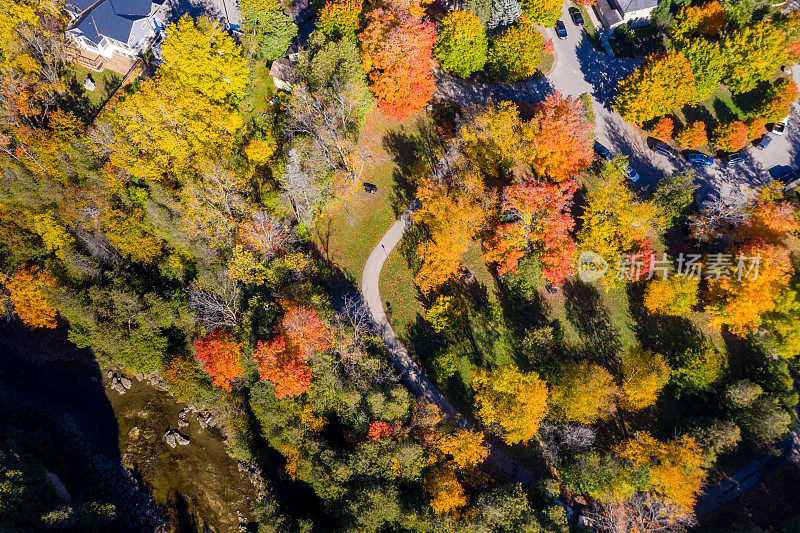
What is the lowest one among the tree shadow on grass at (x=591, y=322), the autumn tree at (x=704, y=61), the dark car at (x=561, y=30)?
the tree shadow on grass at (x=591, y=322)

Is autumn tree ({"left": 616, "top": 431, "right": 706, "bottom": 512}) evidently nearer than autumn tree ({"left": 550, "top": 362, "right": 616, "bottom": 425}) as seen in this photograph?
Yes

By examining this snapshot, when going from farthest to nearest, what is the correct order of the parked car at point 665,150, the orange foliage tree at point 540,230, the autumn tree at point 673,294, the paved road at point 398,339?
the parked car at point 665,150
the paved road at point 398,339
the autumn tree at point 673,294
the orange foliage tree at point 540,230

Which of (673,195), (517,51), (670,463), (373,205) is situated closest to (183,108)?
(373,205)

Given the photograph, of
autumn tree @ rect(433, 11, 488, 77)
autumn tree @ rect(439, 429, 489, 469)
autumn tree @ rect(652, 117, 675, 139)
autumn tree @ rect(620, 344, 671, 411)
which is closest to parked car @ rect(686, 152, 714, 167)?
autumn tree @ rect(652, 117, 675, 139)

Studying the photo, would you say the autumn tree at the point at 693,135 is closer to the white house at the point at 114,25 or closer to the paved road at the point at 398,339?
the paved road at the point at 398,339

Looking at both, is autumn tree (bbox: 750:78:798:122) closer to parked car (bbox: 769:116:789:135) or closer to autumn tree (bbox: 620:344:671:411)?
parked car (bbox: 769:116:789:135)

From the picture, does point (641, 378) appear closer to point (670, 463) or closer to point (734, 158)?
point (670, 463)

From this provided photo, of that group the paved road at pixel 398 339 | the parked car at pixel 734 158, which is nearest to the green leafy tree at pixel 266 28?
the paved road at pixel 398 339
